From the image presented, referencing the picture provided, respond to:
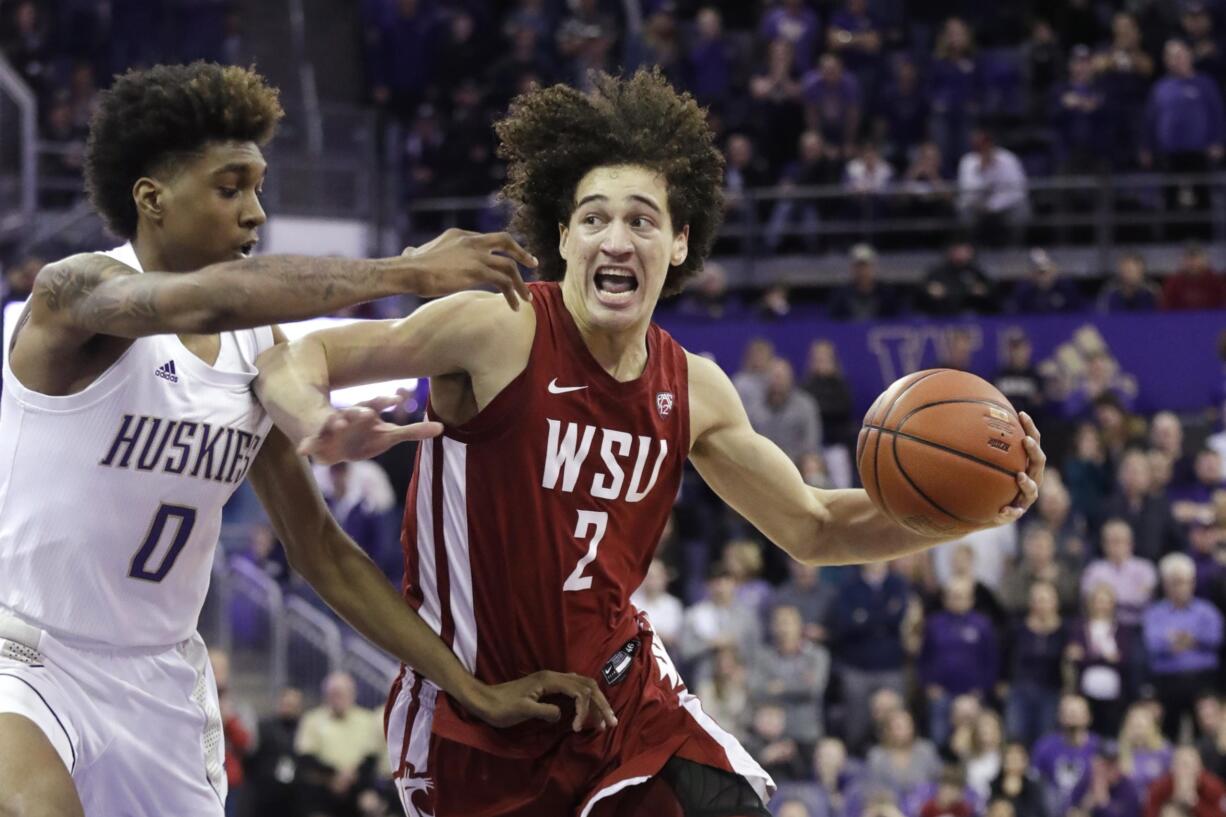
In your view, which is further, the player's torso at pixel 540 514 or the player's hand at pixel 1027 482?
the player's hand at pixel 1027 482

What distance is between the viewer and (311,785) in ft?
37.0

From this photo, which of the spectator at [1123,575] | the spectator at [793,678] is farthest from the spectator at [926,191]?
the spectator at [793,678]

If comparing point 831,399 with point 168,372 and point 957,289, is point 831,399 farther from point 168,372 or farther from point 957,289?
point 168,372

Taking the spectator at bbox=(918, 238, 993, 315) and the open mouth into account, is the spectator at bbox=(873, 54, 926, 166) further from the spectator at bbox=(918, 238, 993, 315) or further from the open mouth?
the open mouth

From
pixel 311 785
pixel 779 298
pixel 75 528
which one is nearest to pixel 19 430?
pixel 75 528

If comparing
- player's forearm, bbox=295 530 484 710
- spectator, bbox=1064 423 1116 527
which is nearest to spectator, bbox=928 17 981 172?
spectator, bbox=1064 423 1116 527

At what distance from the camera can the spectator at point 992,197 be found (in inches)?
594

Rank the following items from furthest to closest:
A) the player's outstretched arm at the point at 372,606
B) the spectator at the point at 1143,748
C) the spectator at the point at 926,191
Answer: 1. the spectator at the point at 926,191
2. the spectator at the point at 1143,748
3. the player's outstretched arm at the point at 372,606

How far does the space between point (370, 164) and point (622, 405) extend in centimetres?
1261

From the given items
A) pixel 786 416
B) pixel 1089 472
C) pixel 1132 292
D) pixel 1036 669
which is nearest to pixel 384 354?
pixel 1036 669

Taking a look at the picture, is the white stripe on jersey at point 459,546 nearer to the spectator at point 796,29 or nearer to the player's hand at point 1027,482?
the player's hand at point 1027,482

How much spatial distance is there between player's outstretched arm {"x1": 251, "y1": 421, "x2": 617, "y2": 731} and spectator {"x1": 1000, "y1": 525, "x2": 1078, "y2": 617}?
766 centimetres

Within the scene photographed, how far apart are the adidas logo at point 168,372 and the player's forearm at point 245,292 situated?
1.01 ft

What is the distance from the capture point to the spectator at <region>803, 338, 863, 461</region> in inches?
531
